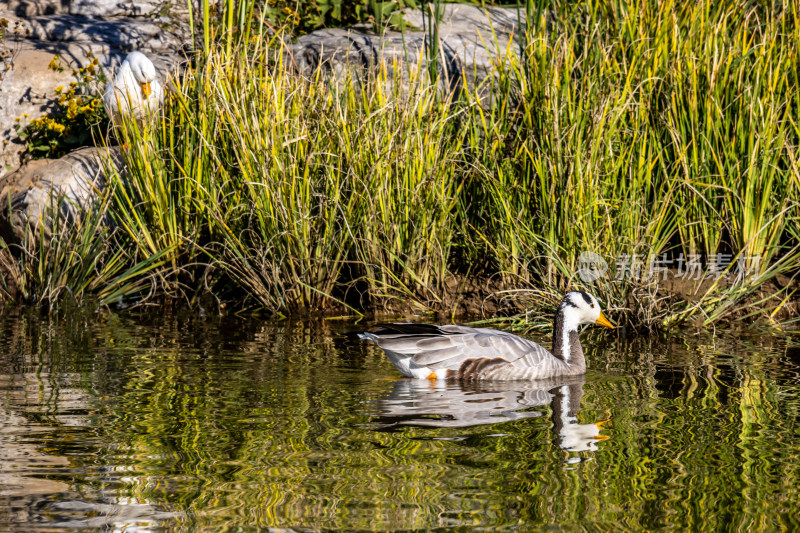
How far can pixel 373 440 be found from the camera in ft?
15.5

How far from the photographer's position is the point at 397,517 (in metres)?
3.66

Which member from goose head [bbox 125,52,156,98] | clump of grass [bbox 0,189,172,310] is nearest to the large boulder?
goose head [bbox 125,52,156,98]

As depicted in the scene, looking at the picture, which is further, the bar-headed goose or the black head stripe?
the black head stripe

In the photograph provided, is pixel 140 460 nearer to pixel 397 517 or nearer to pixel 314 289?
pixel 397 517

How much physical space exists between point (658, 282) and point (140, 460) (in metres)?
4.95

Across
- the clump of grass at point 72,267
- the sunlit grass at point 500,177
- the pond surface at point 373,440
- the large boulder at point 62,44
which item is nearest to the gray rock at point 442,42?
the large boulder at point 62,44

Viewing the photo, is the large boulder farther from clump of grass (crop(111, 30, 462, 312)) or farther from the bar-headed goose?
the bar-headed goose

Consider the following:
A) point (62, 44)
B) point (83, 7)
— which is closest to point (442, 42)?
point (62, 44)

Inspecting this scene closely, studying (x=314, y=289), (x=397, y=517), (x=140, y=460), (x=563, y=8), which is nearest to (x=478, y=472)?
(x=397, y=517)

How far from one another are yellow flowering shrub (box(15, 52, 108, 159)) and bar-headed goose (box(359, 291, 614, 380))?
573 centimetres

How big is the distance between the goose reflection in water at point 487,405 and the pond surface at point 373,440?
2 centimetres

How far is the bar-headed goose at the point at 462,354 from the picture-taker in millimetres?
6230

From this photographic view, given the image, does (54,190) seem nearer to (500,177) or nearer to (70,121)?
(70,121)

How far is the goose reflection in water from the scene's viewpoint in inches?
198
